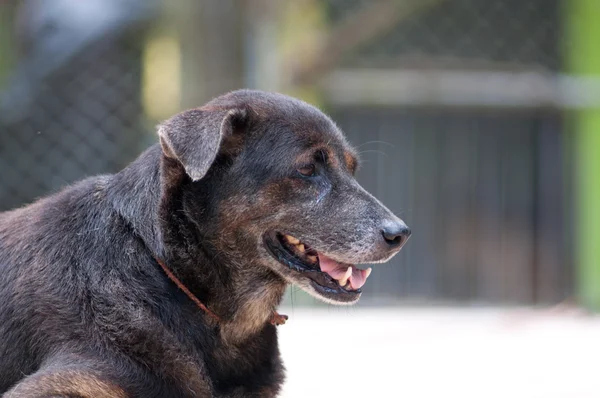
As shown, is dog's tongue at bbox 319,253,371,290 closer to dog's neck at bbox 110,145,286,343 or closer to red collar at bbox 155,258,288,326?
dog's neck at bbox 110,145,286,343

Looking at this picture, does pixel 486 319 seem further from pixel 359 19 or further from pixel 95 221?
pixel 95 221

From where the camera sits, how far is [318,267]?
3943mm

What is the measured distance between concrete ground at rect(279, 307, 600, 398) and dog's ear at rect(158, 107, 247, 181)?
207 centimetres

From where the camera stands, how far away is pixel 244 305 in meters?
3.87

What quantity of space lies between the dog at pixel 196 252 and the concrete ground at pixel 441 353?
161 cm

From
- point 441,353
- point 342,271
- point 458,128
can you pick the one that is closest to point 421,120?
point 458,128

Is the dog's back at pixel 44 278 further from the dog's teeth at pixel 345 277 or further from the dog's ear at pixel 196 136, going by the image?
the dog's teeth at pixel 345 277

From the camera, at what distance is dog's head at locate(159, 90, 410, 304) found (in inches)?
150

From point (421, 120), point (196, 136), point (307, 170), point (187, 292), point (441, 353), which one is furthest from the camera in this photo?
point (421, 120)

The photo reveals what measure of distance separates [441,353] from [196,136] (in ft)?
11.4

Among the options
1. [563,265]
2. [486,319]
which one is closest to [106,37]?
[486,319]

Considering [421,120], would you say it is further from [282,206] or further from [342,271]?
[282,206]

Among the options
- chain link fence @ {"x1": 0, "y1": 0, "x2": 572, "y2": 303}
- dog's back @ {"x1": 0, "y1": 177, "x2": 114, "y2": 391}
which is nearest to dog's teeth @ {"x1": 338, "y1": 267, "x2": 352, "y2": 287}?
dog's back @ {"x1": 0, "y1": 177, "x2": 114, "y2": 391}

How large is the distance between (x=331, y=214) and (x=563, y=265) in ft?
18.9
